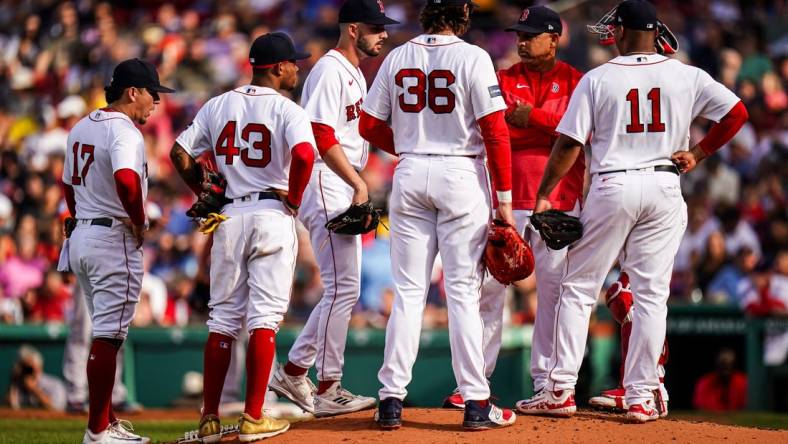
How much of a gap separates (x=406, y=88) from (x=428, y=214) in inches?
28.0

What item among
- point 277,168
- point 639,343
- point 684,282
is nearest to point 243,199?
point 277,168

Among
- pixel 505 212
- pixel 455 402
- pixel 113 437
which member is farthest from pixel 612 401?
pixel 113 437

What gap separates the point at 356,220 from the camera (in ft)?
23.5

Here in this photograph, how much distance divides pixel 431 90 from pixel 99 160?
214cm

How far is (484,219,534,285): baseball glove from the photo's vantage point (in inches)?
271

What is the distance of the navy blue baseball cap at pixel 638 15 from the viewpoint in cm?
704

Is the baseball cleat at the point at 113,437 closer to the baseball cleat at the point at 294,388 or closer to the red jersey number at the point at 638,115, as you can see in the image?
the baseball cleat at the point at 294,388

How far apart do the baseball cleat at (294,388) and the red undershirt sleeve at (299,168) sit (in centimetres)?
138

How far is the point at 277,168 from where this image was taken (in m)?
7.09

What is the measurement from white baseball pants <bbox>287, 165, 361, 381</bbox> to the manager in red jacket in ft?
2.54

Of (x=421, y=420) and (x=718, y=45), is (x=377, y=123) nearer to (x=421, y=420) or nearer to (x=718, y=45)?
(x=421, y=420)

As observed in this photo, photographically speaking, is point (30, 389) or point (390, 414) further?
point (30, 389)

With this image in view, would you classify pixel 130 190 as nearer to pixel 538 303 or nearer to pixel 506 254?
pixel 506 254

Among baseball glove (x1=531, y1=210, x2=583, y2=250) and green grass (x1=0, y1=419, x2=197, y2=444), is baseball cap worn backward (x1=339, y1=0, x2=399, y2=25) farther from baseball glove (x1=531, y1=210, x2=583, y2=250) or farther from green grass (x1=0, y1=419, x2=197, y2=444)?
green grass (x1=0, y1=419, x2=197, y2=444)
